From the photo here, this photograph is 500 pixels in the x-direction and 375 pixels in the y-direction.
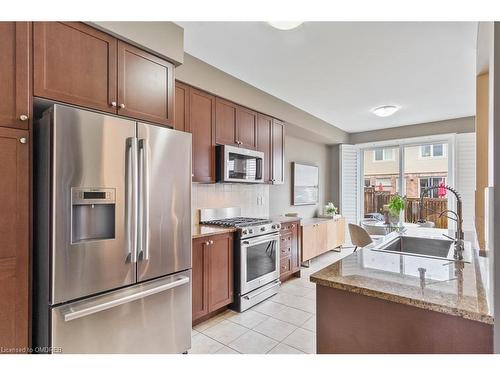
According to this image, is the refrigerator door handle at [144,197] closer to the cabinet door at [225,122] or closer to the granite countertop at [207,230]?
the granite countertop at [207,230]

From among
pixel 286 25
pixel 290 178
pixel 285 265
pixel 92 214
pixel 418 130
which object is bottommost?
pixel 285 265

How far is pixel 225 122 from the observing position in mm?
3184

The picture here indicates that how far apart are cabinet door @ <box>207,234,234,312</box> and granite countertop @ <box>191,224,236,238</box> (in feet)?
0.18

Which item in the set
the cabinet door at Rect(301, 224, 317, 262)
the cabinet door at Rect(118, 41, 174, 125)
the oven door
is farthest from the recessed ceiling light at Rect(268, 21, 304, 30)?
the cabinet door at Rect(301, 224, 317, 262)

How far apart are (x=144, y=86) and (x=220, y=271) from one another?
70.0 inches

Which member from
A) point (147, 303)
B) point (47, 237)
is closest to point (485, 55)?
point (147, 303)

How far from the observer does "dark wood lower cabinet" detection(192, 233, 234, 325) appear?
2.49 m

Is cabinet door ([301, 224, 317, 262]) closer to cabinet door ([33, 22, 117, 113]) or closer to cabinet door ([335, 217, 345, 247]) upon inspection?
cabinet door ([335, 217, 345, 247])

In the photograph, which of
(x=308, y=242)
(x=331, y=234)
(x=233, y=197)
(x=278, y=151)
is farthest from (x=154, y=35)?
(x=331, y=234)

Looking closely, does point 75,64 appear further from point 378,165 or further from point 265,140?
point 378,165

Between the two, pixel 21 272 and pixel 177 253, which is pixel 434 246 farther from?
pixel 21 272

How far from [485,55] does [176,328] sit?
3045 mm

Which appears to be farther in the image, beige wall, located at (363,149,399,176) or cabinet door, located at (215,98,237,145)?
beige wall, located at (363,149,399,176)

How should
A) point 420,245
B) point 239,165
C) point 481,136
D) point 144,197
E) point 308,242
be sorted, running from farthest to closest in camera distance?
1. point 308,242
2. point 239,165
3. point 481,136
4. point 420,245
5. point 144,197
